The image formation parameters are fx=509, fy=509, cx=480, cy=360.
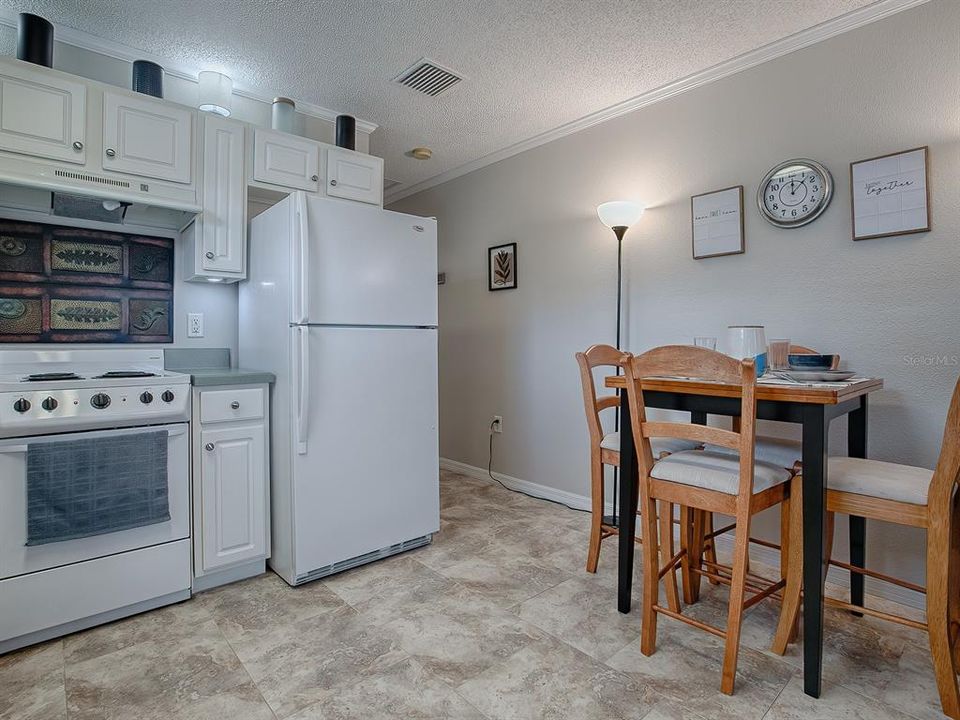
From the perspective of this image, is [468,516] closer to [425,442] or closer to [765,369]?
[425,442]

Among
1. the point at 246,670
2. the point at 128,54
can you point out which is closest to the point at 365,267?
the point at 128,54

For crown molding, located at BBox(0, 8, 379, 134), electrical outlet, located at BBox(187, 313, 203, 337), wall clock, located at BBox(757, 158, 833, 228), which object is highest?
crown molding, located at BBox(0, 8, 379, 134)

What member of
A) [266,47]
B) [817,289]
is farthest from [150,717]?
[817,289]

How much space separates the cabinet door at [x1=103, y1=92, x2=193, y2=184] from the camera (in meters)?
2.11

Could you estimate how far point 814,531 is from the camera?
151 cm

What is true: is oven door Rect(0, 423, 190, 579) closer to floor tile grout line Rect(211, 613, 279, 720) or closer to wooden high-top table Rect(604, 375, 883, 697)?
floor tile grout line Rect(211, 613, 279, 720)

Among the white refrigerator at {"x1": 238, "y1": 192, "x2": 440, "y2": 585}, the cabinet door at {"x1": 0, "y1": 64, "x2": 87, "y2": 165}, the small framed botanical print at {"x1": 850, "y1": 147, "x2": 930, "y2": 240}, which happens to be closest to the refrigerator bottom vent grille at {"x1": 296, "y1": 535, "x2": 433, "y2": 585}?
the white refrigerator at {"x1": 238, "y1": 192, "x2": 440, "y2": 585}

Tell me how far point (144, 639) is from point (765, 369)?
250 cm

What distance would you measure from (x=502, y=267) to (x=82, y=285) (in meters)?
2.49

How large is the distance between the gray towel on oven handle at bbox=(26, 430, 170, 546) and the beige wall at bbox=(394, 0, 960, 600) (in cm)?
231

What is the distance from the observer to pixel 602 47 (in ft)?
7.94

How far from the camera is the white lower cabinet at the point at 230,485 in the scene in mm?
2143

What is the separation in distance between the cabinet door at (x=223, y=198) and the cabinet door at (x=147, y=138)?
0.09 metres

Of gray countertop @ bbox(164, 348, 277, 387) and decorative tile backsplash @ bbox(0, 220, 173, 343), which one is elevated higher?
decorative tile backsplash @ bbox(0, 220, 173, 343)
